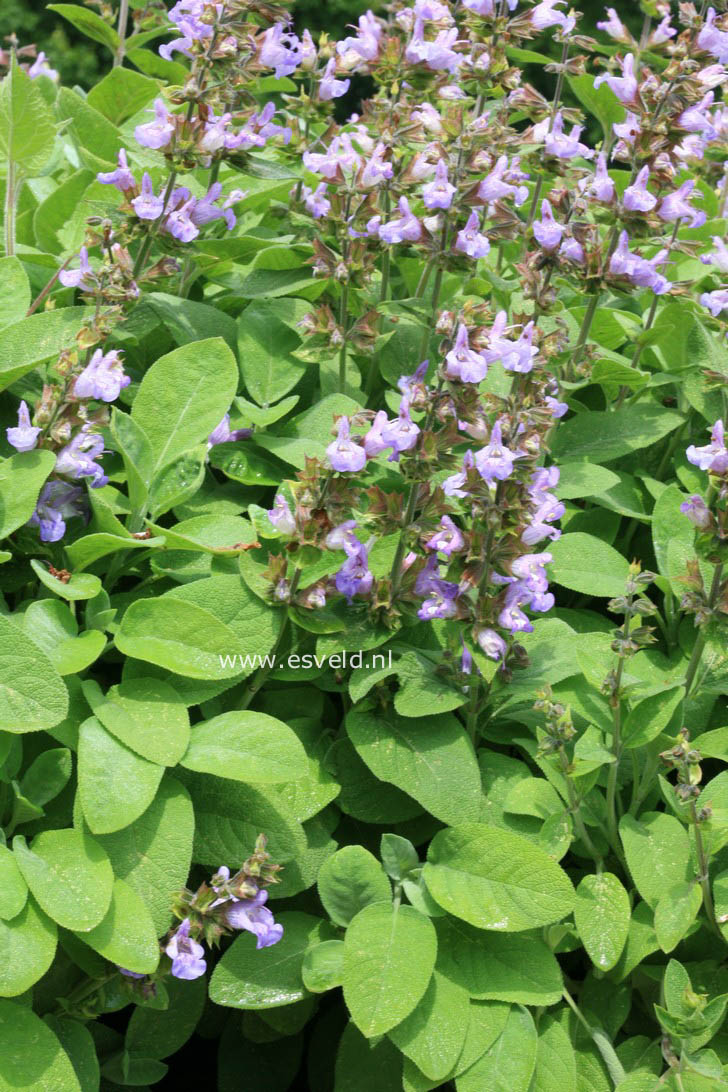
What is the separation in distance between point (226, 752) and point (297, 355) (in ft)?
2.63

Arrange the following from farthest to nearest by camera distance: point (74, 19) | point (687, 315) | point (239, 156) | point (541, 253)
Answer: point (74, 19)
point (687, 315)
point (239, 156)
point (541, 253)

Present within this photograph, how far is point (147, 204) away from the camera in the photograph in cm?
201

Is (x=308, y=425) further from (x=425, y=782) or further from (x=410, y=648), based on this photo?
(x=425, y=782)

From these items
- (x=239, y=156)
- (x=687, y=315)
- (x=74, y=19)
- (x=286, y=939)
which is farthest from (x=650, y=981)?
(x=74, y=19)

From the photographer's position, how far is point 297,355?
209 cm

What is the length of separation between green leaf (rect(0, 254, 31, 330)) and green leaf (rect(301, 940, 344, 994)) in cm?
116

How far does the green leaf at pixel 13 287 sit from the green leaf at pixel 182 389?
25cm

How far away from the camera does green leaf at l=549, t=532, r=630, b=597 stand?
1.99 meters

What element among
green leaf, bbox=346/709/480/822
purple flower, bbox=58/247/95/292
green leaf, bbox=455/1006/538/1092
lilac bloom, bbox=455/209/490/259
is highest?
lilac bloom, bbox=455/209/490/259

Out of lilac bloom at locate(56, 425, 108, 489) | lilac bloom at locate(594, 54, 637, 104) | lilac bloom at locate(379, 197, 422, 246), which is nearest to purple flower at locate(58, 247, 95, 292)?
lilac bloom at locate(56, 425, 108, 489)

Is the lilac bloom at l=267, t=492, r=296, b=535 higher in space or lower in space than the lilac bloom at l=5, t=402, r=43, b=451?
lower

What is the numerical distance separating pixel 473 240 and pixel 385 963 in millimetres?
1152

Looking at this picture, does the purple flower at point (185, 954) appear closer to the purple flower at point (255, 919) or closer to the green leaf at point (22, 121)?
the purple flower at point (255, 919)

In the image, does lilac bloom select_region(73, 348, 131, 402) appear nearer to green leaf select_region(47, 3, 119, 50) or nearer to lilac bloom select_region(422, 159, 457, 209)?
lilac bloom select_region(422, 159, 457, 209)
